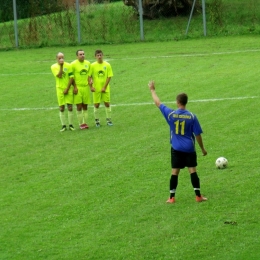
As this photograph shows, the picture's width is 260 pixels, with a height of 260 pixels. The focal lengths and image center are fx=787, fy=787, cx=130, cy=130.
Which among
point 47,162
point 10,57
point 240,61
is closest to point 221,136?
point 47,162

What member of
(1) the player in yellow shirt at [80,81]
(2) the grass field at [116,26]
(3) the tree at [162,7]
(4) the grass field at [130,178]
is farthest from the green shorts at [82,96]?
(3) the tree at [162,7]

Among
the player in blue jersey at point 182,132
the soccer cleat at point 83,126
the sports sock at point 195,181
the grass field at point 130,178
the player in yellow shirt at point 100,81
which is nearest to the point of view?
the grass field at point 130,178

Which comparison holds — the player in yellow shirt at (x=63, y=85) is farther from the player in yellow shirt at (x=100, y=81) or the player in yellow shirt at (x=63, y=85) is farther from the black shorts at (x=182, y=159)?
the black shorts at (x=182, y=159)

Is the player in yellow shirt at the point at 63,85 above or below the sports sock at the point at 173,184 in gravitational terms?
above

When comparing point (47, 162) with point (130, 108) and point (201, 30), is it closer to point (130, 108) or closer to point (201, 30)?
point (130, 108)

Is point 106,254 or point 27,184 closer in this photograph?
point 106,254

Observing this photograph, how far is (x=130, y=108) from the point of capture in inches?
926

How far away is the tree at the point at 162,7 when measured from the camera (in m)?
43.9

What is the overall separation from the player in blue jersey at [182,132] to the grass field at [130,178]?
727 mm

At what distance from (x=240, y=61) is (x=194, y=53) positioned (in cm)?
386

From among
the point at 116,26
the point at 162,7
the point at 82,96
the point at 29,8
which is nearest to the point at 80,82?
the point at 82,96

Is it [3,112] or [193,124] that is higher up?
[193,124]

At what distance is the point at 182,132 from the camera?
1274 centimetres

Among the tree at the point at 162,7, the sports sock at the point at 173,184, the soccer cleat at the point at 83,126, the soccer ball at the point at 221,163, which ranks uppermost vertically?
the tree at the point at 162,7
